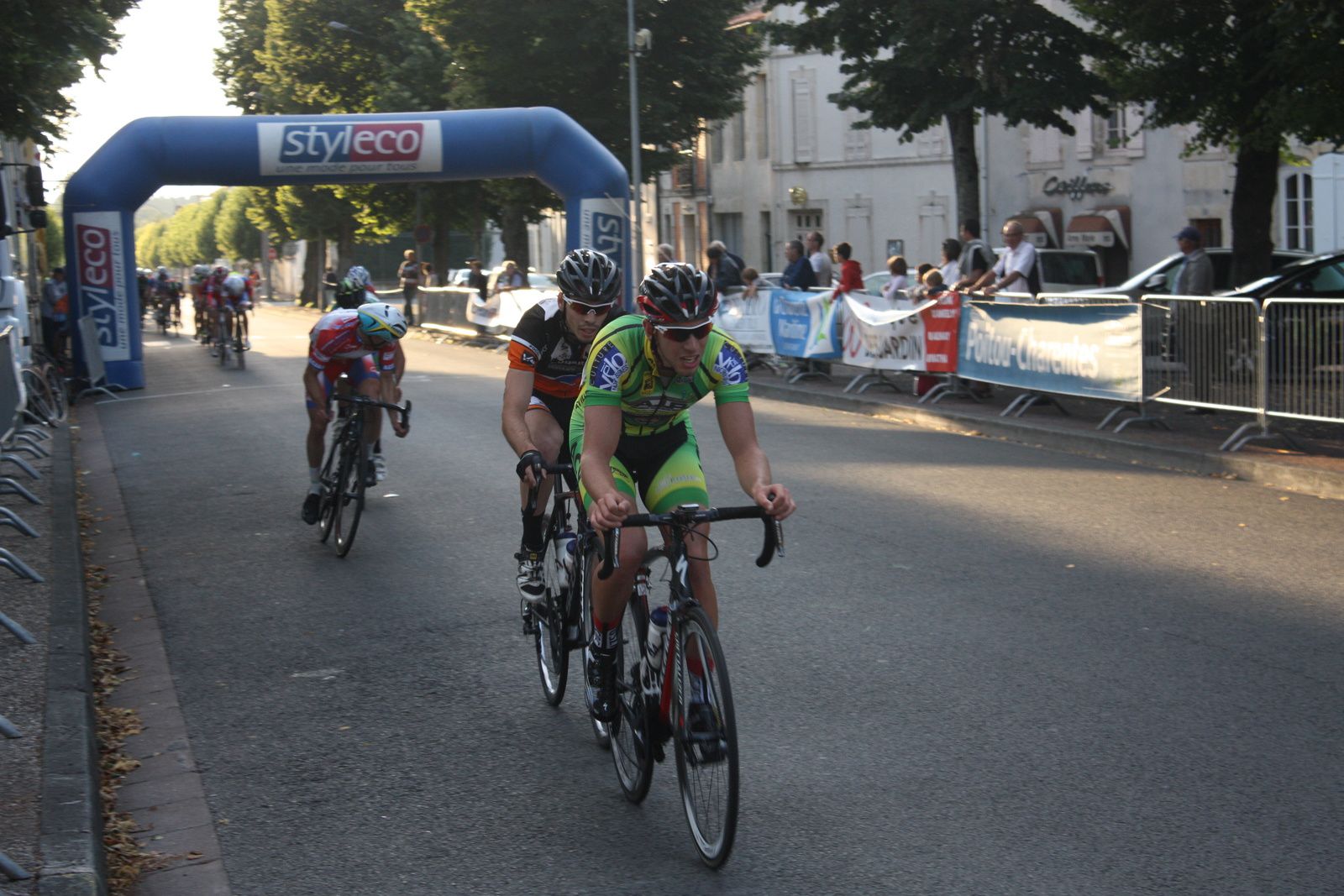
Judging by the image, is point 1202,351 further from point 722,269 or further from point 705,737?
point 722,269

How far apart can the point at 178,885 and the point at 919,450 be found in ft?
34.4

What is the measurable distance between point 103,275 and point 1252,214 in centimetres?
1627

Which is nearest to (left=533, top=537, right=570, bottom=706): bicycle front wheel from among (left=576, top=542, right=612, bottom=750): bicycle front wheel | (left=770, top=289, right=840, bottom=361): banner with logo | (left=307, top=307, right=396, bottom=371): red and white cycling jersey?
(left=576, top=542, right=612, bottom=750): bicycle front wheel

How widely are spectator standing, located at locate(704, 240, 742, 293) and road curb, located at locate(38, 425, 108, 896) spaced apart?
14.7 meters

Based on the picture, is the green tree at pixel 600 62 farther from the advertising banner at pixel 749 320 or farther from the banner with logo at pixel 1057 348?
the banner with logo at pixel 1057 348

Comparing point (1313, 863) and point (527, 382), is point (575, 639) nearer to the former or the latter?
point (527, 382)

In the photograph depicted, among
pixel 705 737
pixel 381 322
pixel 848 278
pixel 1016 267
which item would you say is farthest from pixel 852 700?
pixel 848 278

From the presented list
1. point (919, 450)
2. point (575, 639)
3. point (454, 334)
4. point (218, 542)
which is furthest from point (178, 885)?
point (454, 334)

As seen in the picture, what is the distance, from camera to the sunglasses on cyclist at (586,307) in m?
6.20

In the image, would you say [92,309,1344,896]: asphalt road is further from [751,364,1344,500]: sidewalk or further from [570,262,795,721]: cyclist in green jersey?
[570,262,795,721]: cyclist in green jersey

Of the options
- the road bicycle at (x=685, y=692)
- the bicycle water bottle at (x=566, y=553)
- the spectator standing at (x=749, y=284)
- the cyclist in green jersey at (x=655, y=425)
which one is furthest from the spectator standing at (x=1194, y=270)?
the road bicycle at (x=685, y=692)

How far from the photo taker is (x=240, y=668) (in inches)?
291

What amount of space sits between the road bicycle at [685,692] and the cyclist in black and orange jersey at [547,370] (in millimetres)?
970

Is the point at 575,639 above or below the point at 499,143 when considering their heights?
below
